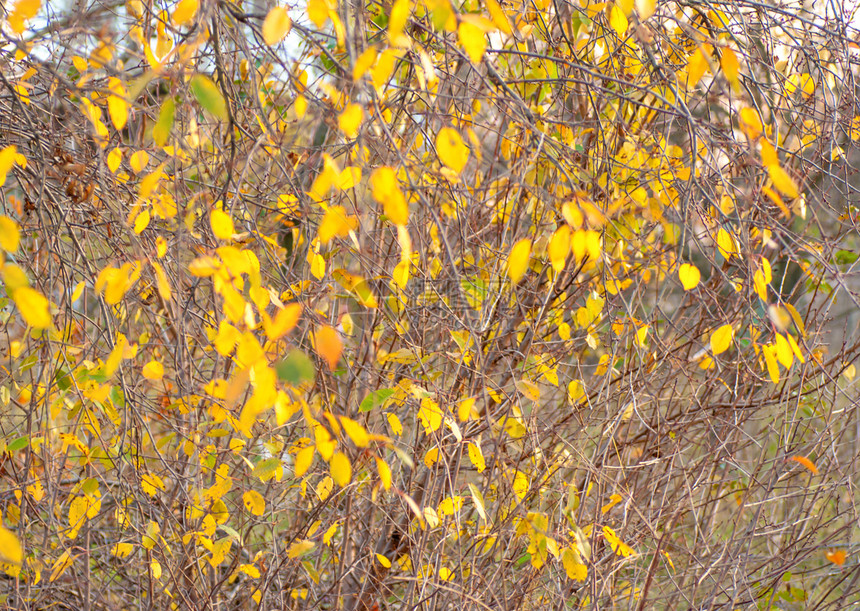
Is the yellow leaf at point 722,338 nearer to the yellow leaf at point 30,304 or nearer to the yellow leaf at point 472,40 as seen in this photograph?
the yellow leaf at point 472,40

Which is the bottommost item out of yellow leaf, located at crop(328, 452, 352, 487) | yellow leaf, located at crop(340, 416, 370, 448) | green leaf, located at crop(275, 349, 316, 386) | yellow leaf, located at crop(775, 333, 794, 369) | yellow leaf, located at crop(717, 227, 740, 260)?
yellow leaf, located at crop(775, 333, 794, 369)

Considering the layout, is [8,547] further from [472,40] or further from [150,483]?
[150,483]

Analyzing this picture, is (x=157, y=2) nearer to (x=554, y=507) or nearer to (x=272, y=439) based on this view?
(x=272, y=439)

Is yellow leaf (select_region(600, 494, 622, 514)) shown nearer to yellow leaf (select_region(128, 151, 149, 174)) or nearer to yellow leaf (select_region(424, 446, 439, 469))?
yellow leaf (select_region(424, 446, 439, 469))

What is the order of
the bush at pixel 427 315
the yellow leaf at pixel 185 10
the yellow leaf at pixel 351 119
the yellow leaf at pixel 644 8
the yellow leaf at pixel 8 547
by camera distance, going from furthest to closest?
1. the bush at pixel 427 315
2. the yellow leaf at pixel 644 8
3. the yellow leaf at pixel 185 10
4. the yellow leaf at pixel 351 119
5. the yellow leaf at pixel 8 547

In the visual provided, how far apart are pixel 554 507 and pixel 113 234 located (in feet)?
4.99

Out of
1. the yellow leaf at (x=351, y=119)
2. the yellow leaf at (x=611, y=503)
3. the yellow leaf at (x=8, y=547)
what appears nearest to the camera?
the yellow leaf at (x=8, y=547)

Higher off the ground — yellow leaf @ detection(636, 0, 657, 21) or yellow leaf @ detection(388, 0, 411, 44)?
yellow leaf @ detection(388, 0, 411, 44)

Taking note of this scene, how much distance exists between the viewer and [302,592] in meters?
2.51

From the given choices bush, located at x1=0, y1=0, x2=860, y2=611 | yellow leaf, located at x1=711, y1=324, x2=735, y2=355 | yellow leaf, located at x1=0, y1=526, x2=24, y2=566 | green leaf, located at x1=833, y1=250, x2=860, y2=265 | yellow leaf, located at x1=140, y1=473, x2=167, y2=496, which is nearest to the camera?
yellow leaf, located at x1=0, y1=526, x2=24, y2=566

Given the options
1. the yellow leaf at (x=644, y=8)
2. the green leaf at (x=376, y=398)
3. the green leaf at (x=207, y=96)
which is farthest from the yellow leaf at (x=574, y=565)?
the green leaf at (x=207, y=96)

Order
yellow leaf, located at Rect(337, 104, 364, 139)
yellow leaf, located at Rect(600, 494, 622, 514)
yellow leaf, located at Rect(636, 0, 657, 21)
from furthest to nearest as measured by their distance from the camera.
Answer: yellow leaf, located at Rect(600, 494, 622, 514) → yellow leaf, located at Rect(636, 0, 657, 21) → yellow leaf, located at Rect(337, 104, 364, 139)

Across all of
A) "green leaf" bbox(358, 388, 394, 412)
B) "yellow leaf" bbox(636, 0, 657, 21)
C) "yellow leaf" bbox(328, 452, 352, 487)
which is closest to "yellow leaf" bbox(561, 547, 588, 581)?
"green leaf" bbox(358, 388, 394, 412)

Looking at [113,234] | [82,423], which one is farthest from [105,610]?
[113,234]
